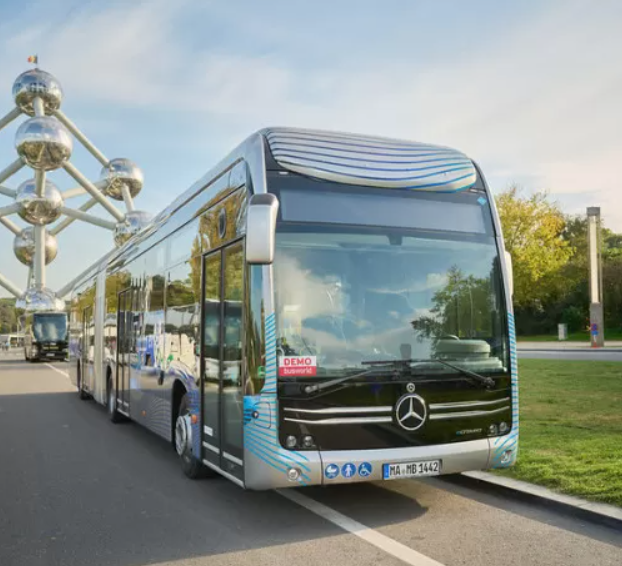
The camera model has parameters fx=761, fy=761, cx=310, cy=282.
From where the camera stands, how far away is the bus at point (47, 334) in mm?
43000

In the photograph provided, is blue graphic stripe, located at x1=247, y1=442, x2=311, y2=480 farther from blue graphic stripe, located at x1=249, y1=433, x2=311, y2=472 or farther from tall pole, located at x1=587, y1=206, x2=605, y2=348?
tall pole, located at x1=587, y1=206, x2=605, y2=348

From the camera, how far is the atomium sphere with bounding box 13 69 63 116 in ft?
158

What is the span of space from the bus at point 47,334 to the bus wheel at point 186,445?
37.2 metres

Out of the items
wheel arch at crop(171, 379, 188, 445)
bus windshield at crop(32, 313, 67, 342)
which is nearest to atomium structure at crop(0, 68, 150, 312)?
bus windshield at crop(32, 313, 67, 342)

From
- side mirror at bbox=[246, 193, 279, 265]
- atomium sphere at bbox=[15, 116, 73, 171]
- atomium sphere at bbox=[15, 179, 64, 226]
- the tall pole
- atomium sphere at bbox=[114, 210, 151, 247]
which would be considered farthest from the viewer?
atomium sphere at bbox=[15, 179, 64, 226]

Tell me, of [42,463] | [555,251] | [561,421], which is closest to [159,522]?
[42,463]

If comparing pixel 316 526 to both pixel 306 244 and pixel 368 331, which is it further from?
pixel 306 244

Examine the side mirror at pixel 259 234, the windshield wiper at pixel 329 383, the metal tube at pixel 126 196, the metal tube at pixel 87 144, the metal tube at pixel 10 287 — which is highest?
the metal tube at pixel 87 144

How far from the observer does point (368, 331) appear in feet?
20.1

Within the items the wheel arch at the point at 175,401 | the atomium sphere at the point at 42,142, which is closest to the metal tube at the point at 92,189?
the atomium sphere at the point at 42,142

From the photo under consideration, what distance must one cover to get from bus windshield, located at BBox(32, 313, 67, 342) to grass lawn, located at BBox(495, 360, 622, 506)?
104 ft

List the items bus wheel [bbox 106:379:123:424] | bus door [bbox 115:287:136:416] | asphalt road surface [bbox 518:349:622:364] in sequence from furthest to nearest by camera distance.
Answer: asphalt road surface [bbox 518:349:622:364], bus wheel [bbox 106:379:123:424], bus door [bbox 115:287:136:416]

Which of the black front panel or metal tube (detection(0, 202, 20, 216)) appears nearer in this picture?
the black front panel

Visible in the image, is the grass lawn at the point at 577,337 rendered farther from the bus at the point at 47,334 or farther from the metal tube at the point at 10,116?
the metal tube at the point at 10,116
